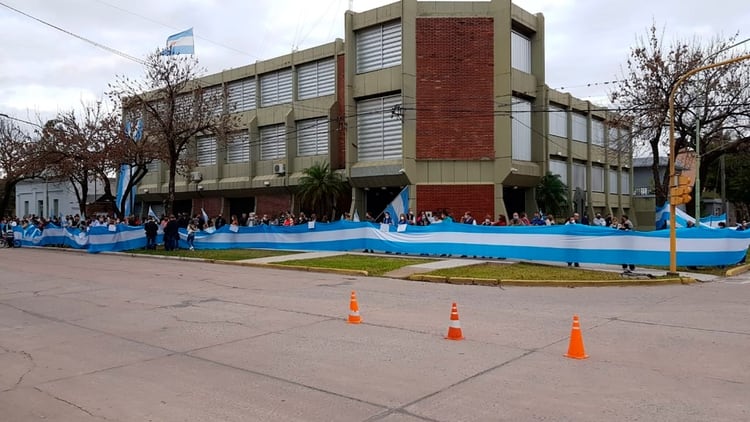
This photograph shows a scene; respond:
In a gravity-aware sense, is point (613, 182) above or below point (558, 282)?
above

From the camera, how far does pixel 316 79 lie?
35.8m

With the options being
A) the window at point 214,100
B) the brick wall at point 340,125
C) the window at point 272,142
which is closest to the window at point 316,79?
the brick wall at point 340,125

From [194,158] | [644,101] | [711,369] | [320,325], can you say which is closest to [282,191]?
[194,158]

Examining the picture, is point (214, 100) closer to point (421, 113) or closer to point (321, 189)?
point (321, 189)

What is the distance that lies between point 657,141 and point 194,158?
29.6m

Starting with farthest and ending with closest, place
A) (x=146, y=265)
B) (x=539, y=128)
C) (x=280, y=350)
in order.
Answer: (x=539, y=128)
(x=146, y=265)
(x=280, y=350)

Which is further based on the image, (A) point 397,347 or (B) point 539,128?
(B) point 539,128

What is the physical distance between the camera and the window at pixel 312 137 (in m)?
35.2

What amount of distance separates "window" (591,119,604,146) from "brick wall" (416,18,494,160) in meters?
17.5

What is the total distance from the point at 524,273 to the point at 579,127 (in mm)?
27293

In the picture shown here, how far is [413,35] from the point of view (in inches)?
1142

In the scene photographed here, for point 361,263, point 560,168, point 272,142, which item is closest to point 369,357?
point 361,263

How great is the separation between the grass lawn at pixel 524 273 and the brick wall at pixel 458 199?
991 cm

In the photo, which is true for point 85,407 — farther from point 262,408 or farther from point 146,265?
point 146,265
